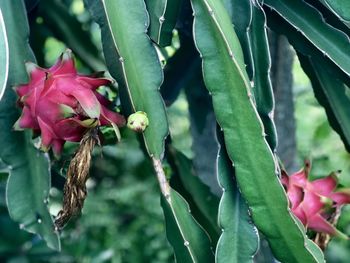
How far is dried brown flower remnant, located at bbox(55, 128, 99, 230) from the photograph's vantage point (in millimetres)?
885

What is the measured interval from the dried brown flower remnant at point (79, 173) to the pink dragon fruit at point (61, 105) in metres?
0.02

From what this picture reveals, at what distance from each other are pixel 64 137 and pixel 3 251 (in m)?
1.04

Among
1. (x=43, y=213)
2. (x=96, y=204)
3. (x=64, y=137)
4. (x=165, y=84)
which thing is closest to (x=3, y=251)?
(x=96, y=204)

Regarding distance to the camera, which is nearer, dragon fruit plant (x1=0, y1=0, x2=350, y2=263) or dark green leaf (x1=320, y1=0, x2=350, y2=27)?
dragon fruit plant (x1=0, y1=0, x2=350, y2=263)

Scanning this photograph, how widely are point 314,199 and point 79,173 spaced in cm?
37

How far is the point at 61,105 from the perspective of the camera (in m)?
0.90

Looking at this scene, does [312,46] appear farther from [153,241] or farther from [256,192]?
[153,241]

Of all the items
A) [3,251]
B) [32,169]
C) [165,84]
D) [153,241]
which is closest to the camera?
[32,169]

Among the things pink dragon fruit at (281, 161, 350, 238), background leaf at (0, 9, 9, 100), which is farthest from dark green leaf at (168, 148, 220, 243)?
background leaf at (0, 9, 9, 100)

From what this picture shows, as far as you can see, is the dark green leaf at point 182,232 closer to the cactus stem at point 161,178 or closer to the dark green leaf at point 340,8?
the cactus stem at point 161,178

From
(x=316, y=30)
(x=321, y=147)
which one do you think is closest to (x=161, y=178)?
(x=316, y=30)

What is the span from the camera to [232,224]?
0.92 meters

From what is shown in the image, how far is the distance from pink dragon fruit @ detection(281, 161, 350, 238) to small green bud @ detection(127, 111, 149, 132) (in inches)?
11.1

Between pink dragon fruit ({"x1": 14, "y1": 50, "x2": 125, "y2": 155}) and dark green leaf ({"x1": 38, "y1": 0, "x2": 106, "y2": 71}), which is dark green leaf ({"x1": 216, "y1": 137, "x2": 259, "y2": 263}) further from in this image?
dark green leaf ({"x1": 38, "y1": 0, "x2": 106, "y2": 71})
